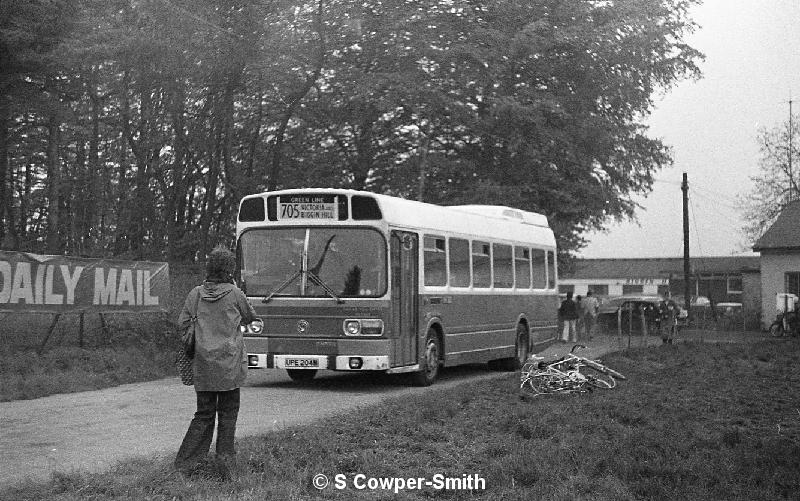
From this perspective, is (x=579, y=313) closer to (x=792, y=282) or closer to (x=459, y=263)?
(x=792, y=282)

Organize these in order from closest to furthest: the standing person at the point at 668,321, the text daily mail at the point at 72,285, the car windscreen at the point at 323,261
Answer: the car windscreen at the point at 323,261, the text daily mail at the point at 72,285, the standing person at the point at 668,321

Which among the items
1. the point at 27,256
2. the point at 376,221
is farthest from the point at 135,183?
the point at 376,221

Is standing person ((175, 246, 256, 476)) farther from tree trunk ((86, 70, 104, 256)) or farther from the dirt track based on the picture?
tree trunk ((86, 70, 104, 256))

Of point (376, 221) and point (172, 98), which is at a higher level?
point (172, 98)

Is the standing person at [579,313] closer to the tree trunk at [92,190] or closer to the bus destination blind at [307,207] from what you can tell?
the tree trunk at [92,190]

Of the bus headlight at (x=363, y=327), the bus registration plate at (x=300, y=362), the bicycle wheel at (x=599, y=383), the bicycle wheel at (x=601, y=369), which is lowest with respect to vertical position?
the bicycle wheel at (x=599, y=383)

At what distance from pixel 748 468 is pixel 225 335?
3986 millimetres

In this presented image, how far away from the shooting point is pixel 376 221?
15.7 m

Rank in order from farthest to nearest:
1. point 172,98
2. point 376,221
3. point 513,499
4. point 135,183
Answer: point 135,183
point 172,98
point 376,221
point 513,499

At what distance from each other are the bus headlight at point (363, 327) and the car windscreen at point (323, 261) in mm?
375

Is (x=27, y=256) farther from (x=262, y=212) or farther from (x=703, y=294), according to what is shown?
(x=703, y=294)

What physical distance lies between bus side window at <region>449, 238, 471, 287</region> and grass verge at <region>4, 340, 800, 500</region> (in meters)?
4.54

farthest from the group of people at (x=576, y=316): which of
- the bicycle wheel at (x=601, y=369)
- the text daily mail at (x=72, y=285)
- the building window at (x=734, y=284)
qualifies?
the building window at (x=734, y=284)

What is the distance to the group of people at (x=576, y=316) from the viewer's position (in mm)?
32531
